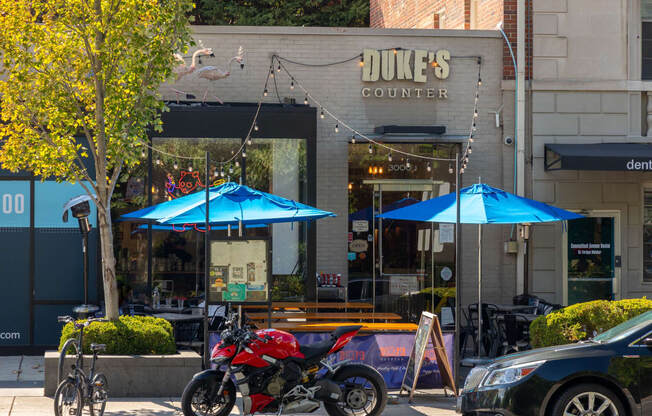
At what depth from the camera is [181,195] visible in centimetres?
1452

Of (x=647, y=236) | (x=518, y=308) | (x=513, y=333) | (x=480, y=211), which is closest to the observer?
(x=480, y=211)

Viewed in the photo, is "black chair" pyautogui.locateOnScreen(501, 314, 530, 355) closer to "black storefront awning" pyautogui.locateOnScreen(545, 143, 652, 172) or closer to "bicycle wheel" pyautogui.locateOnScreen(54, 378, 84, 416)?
"black storefront awning" pyautogui.locateOnScreen(545, 143, 652, 172)

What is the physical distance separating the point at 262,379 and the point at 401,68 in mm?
7712

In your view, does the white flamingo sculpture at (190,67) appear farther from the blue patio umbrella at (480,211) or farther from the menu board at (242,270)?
the menu board at (242,270)

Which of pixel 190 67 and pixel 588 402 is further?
pixel 190 67

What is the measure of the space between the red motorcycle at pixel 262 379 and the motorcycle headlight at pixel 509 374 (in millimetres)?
1577

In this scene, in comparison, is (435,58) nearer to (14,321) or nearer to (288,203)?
(288,203)

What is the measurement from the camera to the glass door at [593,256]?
51.4ft

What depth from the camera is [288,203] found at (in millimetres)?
11805

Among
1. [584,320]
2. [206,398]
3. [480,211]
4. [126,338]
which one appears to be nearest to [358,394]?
[206,398]

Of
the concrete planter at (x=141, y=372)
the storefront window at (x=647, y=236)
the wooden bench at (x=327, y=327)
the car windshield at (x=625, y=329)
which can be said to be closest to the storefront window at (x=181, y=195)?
the wooden bench at (x=327, y=327)

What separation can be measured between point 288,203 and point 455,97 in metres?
5.01

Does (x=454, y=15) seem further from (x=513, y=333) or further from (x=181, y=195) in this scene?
(x=513, y=333)

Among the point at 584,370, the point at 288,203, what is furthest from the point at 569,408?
the point at 288,203
